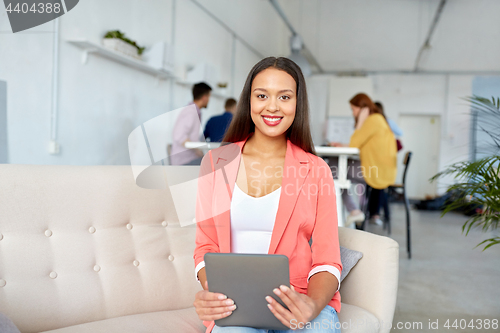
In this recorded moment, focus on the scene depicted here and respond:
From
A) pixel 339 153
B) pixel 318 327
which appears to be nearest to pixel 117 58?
pixel 339 153

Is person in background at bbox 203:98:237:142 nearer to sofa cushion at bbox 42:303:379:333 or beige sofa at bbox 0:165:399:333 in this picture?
beige sofa at bbox 0:165:399:333

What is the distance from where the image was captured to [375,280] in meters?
1.44

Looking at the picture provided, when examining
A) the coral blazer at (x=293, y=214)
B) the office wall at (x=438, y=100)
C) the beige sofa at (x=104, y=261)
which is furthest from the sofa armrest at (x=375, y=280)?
the office wall at (x=438, y=100)

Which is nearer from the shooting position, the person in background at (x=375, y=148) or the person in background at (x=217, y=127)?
the person in background at (x=375, y=148)

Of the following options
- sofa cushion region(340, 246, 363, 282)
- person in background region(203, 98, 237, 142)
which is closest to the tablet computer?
sofa cushion region(340, 246, 363, 282)

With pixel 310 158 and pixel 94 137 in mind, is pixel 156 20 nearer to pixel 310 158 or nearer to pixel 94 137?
pixel 94 137

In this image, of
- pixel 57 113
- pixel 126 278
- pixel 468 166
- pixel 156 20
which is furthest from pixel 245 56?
pixel 126 278

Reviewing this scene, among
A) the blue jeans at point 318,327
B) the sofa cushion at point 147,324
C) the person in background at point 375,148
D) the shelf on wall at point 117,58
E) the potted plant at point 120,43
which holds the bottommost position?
the sofa cushion at point 147,324

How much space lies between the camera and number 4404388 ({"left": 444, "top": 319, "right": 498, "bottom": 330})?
7.88ft

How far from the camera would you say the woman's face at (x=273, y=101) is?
131cm

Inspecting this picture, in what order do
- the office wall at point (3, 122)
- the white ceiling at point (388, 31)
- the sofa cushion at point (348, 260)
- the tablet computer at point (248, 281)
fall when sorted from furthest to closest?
the white ceiling at point (388, 31) → the office wall at point (3, 122) → the sofa cushion at point (348, 260) → the tablet computer at point (248, 281)

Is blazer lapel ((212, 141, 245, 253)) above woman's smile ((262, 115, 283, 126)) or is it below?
below

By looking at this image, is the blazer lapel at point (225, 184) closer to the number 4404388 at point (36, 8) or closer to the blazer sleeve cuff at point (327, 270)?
the blazer sleeve cuff at point (327, 270)

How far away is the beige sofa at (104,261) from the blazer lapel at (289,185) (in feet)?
1.31
